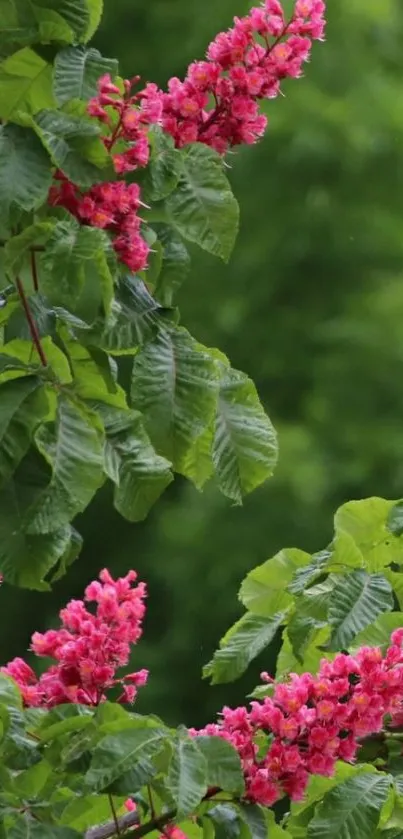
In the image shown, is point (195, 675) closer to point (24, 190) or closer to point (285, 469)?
point (285, 469)

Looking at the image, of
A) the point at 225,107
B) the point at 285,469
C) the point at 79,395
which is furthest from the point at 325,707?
the point at 285,469

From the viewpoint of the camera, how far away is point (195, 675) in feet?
16.8

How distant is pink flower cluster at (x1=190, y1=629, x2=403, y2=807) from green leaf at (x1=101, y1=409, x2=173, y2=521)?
30 cm

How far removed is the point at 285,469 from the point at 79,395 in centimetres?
380

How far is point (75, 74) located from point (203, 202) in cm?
14

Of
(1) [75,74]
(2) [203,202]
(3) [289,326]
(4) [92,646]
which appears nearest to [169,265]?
(2) [203,202]

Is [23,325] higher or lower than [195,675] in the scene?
higher

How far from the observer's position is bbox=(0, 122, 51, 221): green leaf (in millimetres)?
1039

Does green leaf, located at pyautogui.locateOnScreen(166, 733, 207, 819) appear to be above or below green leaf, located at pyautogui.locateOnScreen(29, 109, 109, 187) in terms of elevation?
below

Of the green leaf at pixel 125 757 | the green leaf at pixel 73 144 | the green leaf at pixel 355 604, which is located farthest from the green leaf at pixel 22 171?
the green leaf at pixel 355 604

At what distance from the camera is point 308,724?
1.30 m

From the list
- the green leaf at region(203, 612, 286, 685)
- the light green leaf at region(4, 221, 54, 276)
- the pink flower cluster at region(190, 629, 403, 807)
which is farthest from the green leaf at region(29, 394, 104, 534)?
Answer: the green leaf at region(203, 612, 286, 685)

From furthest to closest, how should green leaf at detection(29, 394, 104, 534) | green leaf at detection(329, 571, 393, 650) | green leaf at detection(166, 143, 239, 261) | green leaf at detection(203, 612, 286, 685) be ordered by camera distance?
1. green leaf at detection(203, 612, 286, 685)
2. green leaf at detection(329, 571, 393, 650)
3. green leaf at detection(166, 143, 239, 261)
4. green leaf at detection(29, 394, 104, 534)

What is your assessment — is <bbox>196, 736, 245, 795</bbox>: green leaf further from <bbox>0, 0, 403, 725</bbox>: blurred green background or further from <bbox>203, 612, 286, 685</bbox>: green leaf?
<bbox>0, 0, 403, 725</bbox>: blurred green background
